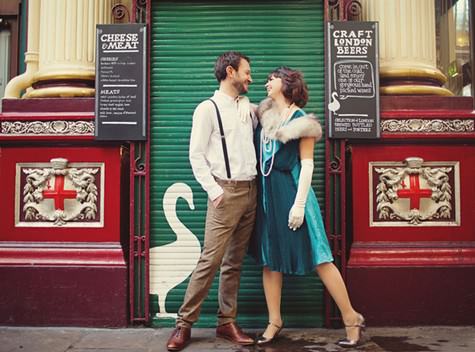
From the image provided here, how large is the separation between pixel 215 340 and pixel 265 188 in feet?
4.31

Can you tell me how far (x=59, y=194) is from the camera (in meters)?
4.93

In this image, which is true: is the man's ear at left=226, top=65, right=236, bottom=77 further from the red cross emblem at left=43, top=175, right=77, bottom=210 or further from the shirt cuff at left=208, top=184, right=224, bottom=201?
the red cross emblem at left=43, top=175, right=77, bottom=210

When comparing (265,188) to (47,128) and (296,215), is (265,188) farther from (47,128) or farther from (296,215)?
(47,128)

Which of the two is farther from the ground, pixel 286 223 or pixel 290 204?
pixel 290 204

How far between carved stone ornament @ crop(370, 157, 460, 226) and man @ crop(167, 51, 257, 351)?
1264 mm

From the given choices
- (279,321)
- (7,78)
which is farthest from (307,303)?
(7,78)

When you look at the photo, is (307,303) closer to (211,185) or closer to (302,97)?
(211,185)

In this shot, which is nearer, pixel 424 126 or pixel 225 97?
pixel 225 97

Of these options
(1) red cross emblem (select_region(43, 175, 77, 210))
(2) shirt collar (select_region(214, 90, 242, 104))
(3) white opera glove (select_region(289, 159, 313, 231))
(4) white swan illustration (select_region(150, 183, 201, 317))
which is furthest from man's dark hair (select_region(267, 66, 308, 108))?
(1) red cross emblem (select_region(43, 175, 77, 210))

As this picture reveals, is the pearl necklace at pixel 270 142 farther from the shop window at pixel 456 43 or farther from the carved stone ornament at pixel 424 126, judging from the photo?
the shop window at pixel 456 43

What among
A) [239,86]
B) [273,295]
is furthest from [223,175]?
[273,295]

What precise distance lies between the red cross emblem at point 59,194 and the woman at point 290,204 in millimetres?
1779

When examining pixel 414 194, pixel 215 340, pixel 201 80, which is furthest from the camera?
pixel 201 80

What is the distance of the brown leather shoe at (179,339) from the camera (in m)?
4.23
